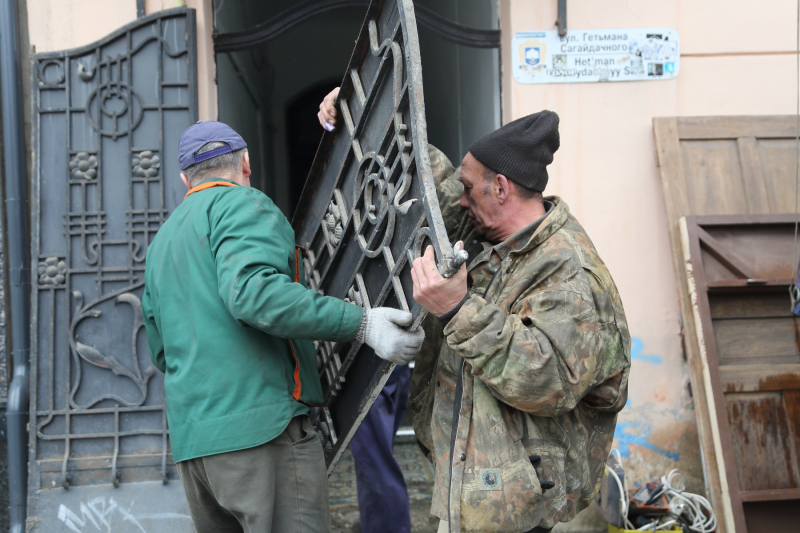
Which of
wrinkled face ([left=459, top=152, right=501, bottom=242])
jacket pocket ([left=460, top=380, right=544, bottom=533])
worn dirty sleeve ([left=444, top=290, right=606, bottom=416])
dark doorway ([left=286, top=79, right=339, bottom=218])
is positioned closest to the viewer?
worn dirty sleeve ([left=444, top=290, right=606, bottom=416])

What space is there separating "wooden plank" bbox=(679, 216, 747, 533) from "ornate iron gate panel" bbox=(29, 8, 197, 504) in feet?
8.83

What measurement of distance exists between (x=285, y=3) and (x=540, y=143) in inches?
180

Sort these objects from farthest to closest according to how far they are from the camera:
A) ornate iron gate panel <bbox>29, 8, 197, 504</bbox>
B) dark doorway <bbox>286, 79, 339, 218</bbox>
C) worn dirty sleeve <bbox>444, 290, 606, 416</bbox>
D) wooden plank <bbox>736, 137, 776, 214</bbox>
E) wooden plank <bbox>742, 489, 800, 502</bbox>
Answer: dark doorway <bbox>286, 79, 339, 218</bbox> → wooden plank <bbox>736, 137, 776, 214</bbox> → ornate iron gate panel <bbox>29, 8, 197, 504</bbox> → wooden plank <bbox>742, 489, 800, 502</bbox> → worn dirty sleeve <bbox>444, 290, 606, 416</bbox>

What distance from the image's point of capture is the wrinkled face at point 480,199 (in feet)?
6.21

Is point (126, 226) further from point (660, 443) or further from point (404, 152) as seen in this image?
point (660, 443)

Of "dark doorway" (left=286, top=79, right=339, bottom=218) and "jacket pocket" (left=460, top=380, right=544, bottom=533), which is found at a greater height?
"dark doorway" (left=286, top=79, right=339, bottom=218)

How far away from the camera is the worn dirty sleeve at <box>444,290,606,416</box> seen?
1546 millimetres

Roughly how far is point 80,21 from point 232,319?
238 centimetres

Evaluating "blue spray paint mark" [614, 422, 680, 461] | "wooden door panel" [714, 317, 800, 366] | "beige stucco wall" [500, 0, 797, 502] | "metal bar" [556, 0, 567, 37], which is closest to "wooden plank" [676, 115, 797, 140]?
"beige stucco wall" [500, 0, 797, 502]

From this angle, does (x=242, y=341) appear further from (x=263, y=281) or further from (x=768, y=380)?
(x=768, y=380)

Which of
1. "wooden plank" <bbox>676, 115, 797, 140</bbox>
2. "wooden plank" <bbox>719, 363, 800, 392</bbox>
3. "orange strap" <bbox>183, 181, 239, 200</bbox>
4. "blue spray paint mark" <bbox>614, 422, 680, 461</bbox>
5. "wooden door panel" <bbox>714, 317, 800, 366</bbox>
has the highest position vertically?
"wooden plank" <bbox>676, 115, 797, 140</bbox>

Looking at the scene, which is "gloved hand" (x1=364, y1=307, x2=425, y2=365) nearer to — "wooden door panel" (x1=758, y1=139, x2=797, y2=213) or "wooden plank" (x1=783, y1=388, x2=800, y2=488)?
"wooden plank" (x1=783, y1=388, x2=800, y2=488)

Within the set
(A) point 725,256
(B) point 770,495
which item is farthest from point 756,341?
(B) point 770,495

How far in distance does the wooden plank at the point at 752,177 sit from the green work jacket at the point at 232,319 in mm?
2689
